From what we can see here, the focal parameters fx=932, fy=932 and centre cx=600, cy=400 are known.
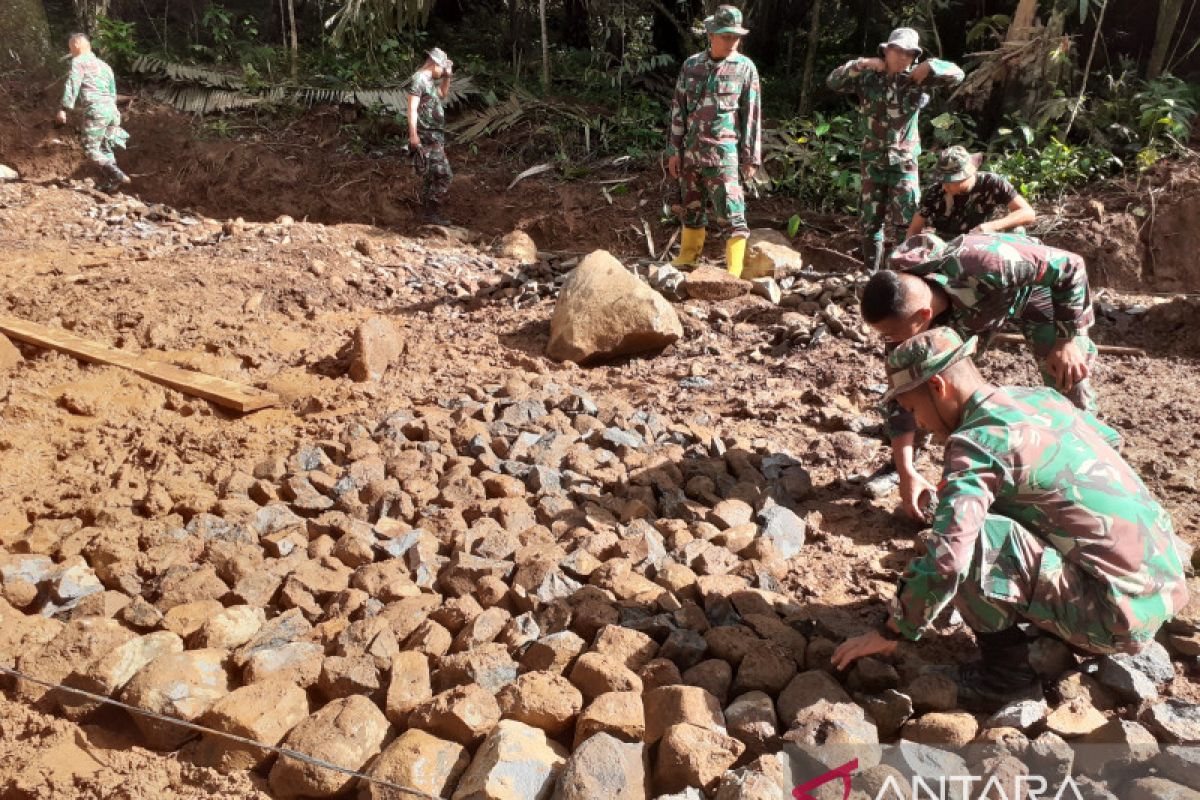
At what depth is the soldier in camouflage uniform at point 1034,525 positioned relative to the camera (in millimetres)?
2098

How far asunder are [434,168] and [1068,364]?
19.8ft

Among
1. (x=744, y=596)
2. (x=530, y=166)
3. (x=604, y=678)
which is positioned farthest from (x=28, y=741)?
(x=530, y=166)

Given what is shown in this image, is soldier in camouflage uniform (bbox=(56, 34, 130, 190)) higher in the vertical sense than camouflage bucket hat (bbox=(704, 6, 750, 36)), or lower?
lower

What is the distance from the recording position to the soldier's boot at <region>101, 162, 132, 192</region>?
8.63 m

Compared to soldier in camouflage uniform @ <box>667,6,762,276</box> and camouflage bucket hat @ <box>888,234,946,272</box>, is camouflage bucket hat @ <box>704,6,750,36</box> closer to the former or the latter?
soldier in camouflage uniform @ <box>667,6,762,276</box>

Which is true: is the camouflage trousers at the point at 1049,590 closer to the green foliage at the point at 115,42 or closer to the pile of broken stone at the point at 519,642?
the pile of broken stone at the point at 519,642

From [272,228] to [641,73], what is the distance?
14.9 ft

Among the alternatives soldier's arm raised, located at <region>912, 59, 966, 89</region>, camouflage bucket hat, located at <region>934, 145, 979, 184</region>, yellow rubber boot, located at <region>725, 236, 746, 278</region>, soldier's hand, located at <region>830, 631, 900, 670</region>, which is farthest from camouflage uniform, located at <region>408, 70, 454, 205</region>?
soldier's hand, located at <region>830, 631, 900, 670</region>

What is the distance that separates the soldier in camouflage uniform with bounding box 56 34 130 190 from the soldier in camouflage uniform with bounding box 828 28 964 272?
653 cm

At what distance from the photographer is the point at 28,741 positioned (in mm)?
2535

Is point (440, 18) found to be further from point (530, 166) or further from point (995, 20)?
point (995, 20)

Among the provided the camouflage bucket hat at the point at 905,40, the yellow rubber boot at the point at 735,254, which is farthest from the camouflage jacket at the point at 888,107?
the yellow rubber boot at the point at 735,254

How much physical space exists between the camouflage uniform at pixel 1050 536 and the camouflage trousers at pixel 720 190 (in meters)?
3.97

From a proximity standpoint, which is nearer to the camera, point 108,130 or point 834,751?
point 834,751
